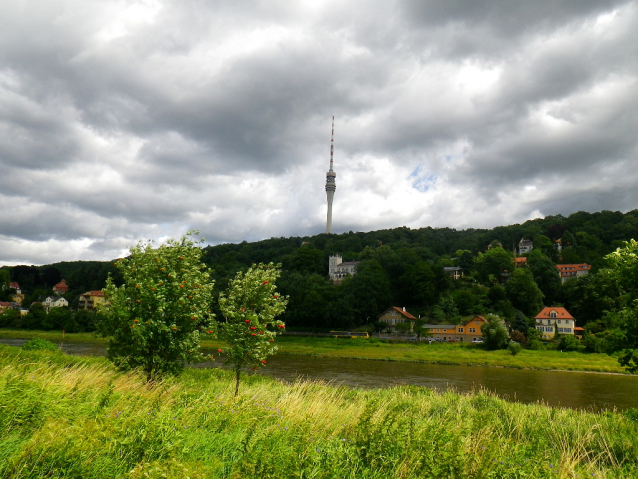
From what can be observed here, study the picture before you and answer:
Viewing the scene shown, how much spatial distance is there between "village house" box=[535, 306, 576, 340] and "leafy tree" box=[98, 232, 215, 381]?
8035 cm

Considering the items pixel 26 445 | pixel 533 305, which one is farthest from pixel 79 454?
pixel 533 305

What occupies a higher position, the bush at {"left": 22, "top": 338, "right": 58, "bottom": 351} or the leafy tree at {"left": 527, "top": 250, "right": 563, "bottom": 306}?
the leafy tree at {"left": 527, "top": 250, "right": 563, "bottom": 306}

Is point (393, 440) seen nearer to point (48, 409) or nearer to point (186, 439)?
point (186, 439)

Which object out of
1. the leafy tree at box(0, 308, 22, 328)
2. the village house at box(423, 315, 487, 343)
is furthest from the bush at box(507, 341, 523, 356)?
the leafy tree at box(0, 308, 22, 328)

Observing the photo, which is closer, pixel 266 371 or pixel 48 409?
pixel 48 409

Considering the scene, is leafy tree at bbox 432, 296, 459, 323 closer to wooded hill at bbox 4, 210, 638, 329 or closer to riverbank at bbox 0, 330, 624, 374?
wooded hill at bbox 4, 210, 638, 329

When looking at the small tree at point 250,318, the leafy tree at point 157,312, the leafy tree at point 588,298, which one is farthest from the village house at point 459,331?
the leafy tree at point 157,312

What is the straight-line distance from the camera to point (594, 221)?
15562 centimetres

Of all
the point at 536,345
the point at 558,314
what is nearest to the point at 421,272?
the point at 558,314

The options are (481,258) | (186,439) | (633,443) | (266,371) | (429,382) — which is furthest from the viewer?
(481,258)

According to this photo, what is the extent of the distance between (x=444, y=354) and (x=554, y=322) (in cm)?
3512

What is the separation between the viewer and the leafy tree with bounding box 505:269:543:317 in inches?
3784

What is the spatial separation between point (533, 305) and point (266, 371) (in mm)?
78791

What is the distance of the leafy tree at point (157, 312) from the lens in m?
14.4
